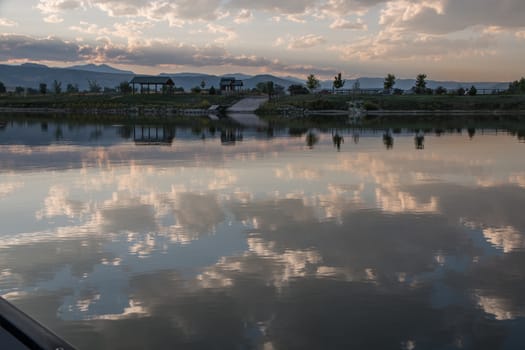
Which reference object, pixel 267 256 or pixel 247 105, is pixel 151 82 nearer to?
pixel 247 105

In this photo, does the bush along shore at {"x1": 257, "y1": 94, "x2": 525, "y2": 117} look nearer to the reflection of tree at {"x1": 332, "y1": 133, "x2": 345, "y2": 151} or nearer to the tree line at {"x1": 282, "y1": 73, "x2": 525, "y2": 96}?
the tree line at {"x1": 282, "y1": 73, "x2": 525, "y2": 96}

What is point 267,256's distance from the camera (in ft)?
45.4

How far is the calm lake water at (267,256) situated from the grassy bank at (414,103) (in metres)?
95.6

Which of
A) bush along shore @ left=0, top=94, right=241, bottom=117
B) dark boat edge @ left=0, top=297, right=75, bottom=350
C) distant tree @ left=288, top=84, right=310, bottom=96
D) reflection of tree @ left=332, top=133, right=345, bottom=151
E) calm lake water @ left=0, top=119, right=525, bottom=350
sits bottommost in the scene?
calm lake water @ left=0, top=119, right=525, bottom=350

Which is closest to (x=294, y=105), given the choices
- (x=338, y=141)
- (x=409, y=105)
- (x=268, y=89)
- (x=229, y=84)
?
(x=268, y=89)

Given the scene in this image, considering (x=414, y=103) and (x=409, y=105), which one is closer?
(x=409, y=105)

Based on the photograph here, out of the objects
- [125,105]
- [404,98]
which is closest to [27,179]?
[125,105]

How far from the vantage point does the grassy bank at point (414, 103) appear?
12375 centimetres

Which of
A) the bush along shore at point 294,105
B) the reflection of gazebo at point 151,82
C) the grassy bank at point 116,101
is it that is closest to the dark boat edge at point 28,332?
the bush along shore at point 294,105

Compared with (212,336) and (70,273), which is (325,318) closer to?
(212,336)

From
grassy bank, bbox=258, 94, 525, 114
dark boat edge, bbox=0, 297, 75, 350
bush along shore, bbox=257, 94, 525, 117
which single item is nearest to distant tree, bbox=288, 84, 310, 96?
grassy bank, bbox=258, 94, 525, 114

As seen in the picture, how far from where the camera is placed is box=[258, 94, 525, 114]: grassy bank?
124 meters

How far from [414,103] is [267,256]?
389 feet

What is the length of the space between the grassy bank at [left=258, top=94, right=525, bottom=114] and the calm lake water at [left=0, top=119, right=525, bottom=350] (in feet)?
314
